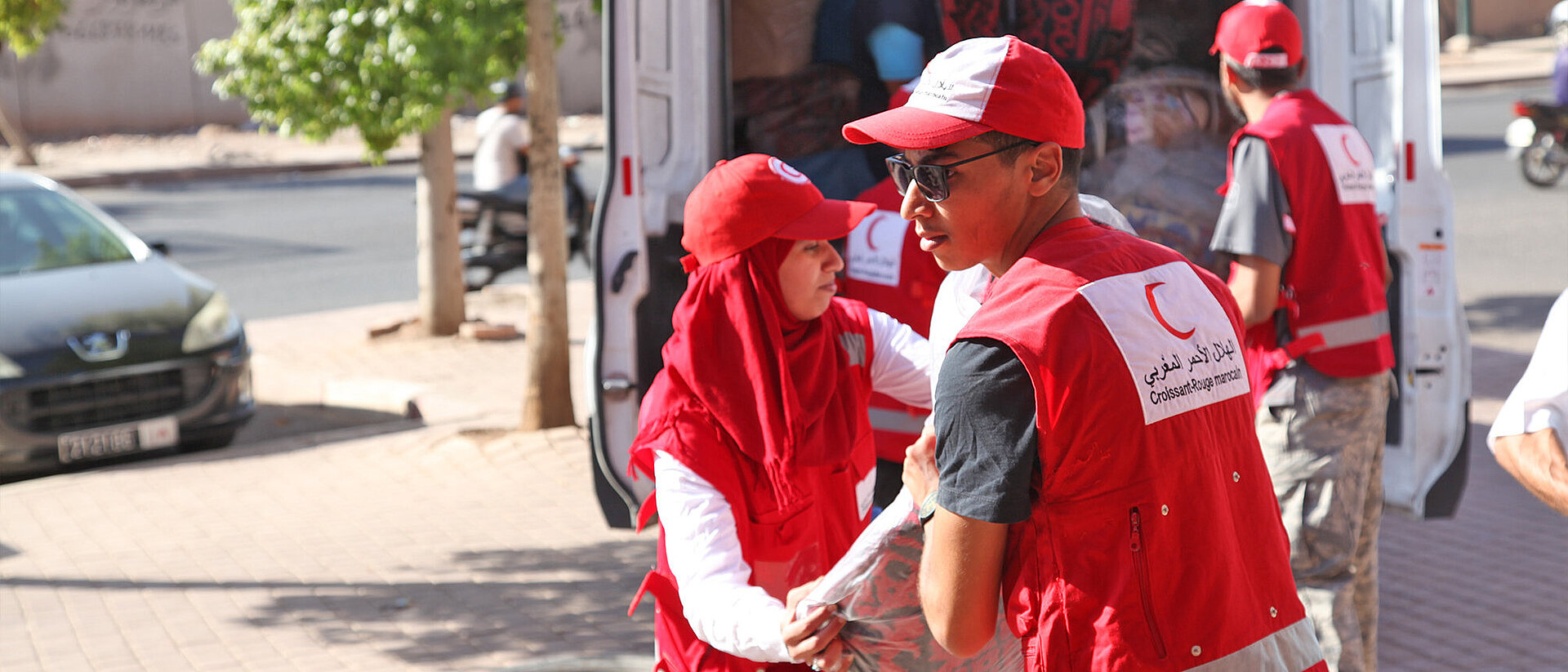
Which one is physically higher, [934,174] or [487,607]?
[934,174]

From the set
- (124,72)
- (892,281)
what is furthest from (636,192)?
(124,72)

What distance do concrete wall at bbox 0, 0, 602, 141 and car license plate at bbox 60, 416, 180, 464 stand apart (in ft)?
64.0

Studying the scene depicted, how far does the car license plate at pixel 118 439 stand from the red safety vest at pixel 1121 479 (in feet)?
A: 21.1

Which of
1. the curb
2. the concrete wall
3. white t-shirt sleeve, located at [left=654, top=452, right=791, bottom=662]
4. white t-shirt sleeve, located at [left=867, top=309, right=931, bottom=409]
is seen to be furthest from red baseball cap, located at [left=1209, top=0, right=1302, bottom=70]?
the concrete wall

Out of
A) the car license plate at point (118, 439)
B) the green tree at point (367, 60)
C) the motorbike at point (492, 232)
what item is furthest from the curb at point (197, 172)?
the car license plate at point (118, 439)

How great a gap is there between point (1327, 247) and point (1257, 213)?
0.80ft

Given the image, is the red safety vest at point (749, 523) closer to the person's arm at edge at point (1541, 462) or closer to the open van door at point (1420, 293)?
the person's arm at edge at point (1541, 462)

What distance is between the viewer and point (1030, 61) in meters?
1.83

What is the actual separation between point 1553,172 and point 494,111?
431 inches

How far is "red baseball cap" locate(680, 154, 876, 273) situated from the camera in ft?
8.43

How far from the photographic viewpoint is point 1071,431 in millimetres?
1679

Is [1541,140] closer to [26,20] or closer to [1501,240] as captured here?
[1501,240]

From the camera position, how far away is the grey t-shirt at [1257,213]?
12.0 feet

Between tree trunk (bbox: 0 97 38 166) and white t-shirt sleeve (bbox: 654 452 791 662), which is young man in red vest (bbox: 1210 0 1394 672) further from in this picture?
tree trunk (bbox: 0 97 38 166)
